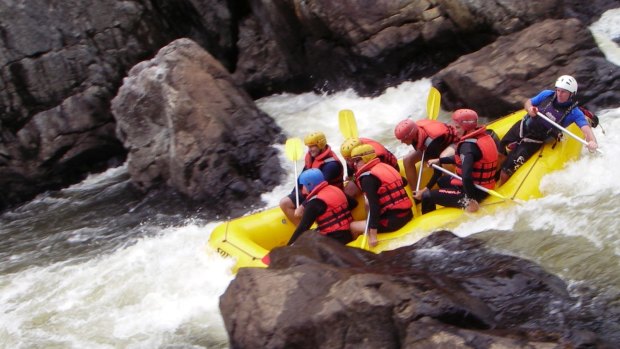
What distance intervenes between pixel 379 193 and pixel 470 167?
30.3 inches

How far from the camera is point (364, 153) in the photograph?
5344 mm

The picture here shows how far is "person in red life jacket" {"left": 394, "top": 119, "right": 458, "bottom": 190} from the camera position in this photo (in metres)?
5.74

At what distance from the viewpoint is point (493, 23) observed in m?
8.94

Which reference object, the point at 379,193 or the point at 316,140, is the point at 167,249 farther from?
the point at 379,193

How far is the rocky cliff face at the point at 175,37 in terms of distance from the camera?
9.19 meters

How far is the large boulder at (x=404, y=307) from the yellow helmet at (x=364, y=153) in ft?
3.57

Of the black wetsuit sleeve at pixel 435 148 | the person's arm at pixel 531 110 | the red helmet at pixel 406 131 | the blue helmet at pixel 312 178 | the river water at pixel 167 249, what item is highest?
the red helmet at pixel 406 131

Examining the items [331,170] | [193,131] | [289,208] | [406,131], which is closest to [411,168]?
[406,131]

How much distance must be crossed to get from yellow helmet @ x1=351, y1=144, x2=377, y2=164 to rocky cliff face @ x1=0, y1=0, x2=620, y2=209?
325 centimetres

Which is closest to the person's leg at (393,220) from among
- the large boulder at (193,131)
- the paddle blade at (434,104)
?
the paddle blade at (434,104)

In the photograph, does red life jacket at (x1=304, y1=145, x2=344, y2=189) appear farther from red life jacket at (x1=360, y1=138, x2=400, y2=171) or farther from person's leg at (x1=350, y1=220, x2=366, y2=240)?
person's leg at (x1=350, y1=220, x2=366, y2=240)

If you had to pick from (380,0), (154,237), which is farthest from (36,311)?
(380,0)

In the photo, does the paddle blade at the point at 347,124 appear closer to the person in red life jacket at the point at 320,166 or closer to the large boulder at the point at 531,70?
the person in red life jacket at the point at 320,166

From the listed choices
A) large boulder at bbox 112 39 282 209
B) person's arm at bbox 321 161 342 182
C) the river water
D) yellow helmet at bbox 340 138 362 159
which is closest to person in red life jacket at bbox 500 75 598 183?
the river water
